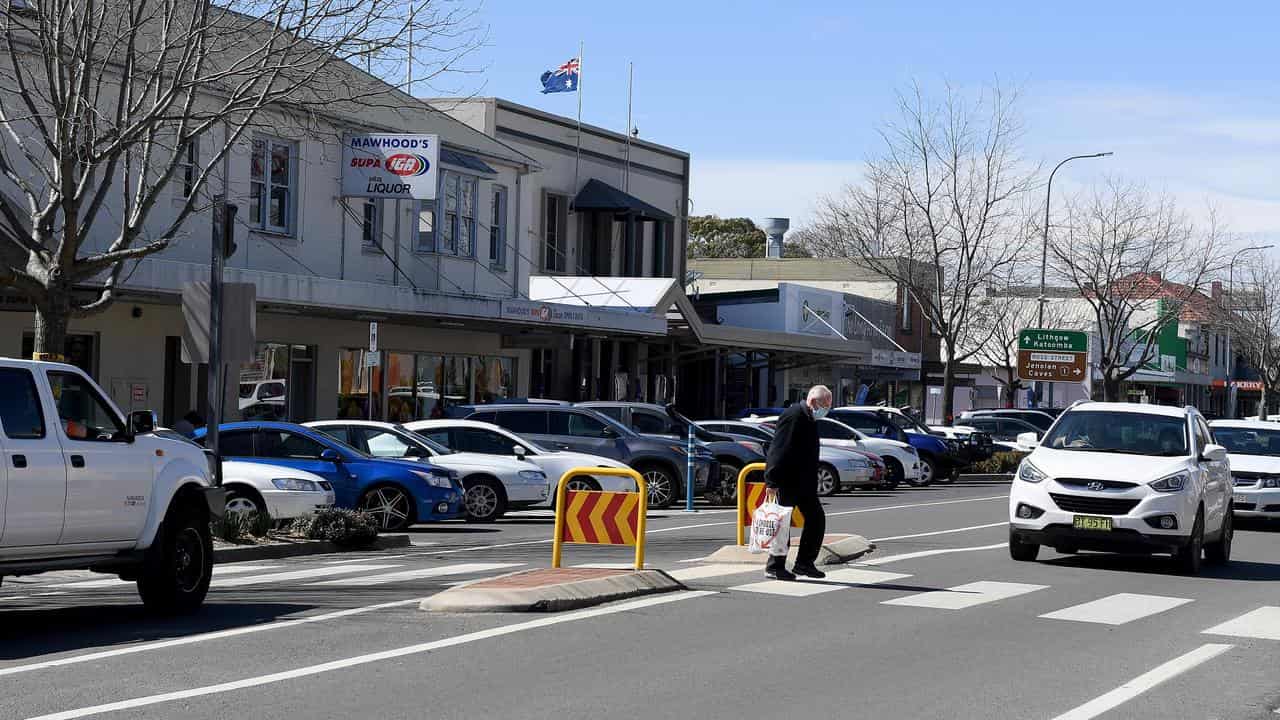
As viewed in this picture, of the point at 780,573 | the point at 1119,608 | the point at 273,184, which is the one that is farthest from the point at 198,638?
the point at 273,184

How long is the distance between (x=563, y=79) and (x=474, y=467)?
958 inches

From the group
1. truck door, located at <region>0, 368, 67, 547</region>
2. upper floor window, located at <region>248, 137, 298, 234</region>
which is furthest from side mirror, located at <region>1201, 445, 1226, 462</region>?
upper floor window, located at <region>248, 137, 298, 234</region>

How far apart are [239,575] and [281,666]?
246 inches

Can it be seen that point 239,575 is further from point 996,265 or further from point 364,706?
point 996,265

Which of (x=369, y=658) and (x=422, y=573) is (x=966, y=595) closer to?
(x=422, y=573)

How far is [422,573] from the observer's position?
1526 cm

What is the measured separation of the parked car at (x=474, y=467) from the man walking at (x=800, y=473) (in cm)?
899

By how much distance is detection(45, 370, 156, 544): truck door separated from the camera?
11.0 meters

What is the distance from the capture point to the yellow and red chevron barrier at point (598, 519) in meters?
13.5

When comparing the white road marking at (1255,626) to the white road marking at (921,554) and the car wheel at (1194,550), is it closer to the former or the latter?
the car wheel at (1194,550)

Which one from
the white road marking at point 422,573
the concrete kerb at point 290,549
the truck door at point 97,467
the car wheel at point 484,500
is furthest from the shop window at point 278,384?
the truck door at point 97,467

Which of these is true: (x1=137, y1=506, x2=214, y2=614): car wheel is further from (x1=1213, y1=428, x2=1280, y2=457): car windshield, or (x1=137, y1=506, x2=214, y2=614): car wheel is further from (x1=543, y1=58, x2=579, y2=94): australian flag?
(x1=543, y1=58, x2=579, y2=94): australian flag

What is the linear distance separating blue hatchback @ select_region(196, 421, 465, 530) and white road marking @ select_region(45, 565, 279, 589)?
12.5ft

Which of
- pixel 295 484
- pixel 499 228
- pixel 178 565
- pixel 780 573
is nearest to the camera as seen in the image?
pixel 178 565
